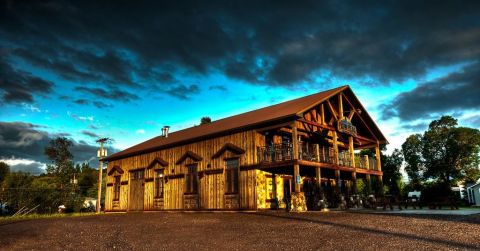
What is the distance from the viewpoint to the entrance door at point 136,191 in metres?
28.7

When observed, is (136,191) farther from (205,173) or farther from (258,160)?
(258,160)

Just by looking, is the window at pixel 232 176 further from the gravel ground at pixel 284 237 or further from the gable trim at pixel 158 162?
the gravel ground at pixel 284 237

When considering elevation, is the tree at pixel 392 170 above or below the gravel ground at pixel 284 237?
above

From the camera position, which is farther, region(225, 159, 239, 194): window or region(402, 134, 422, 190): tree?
region(402, 134, 422, 190): tree

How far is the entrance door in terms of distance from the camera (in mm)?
28714

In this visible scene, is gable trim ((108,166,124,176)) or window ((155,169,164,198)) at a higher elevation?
gable trim ((108,166,124,176))

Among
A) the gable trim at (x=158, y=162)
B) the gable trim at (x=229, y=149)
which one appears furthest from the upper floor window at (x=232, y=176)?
the gable trim at (x=158, y=162)

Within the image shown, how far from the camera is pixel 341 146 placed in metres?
28.2

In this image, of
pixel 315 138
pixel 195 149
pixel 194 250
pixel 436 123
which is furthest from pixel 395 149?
pixel 194 250

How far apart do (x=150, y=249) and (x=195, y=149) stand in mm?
16233

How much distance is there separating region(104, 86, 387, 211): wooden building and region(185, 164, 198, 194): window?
0.07m

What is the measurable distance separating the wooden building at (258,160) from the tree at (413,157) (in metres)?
25.3

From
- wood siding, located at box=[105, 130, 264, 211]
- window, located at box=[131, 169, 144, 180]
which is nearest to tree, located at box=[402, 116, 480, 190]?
wood siding, located at box=[105, 130, 264, 211]

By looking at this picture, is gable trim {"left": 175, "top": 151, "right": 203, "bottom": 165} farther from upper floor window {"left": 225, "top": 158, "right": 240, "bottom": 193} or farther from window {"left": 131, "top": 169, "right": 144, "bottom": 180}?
window {"left": 131, "top": 169, "right": 144, "bottom": 180}
